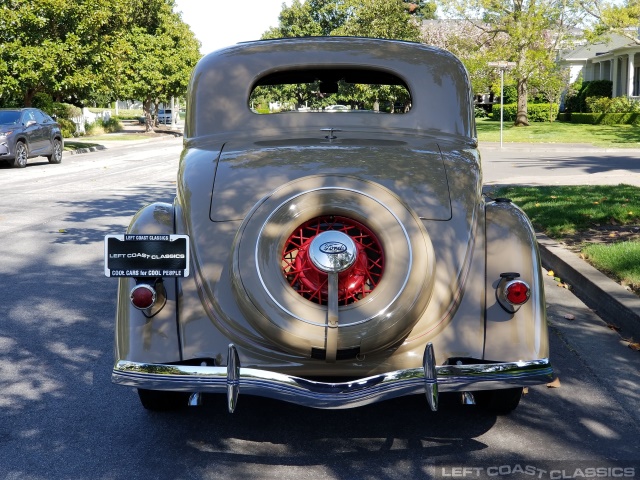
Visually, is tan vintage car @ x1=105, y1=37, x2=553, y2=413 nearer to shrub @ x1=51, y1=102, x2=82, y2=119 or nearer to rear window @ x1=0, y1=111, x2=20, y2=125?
rear window @ x1=0, y1=111, x2=20, y2=125

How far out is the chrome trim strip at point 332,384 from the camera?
347cm

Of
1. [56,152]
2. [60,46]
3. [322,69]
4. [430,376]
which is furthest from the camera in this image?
[60,46]

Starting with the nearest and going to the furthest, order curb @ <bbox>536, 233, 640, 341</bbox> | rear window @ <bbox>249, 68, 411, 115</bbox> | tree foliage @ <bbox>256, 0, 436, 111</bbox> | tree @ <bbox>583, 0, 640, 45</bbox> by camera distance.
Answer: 1. rear window @ <bbox>249, 68, 411, 115</bbox>
2. curb @ <bbox>536, 233, 640, 341</bbox>
3. tree foliage @ <bbox>256, 0, 436, 111</bbox>
4. tree @ <bbox>583, 0, 640, 45</bbox>

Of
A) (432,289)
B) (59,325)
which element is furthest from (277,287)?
(59,325)

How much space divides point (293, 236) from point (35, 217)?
9098 millimetres

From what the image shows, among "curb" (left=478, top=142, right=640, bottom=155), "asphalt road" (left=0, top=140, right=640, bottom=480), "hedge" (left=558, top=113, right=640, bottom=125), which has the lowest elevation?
"asphalt road" (left=0, top=140, right=640, bottom=480)

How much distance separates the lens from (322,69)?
18.0 feet

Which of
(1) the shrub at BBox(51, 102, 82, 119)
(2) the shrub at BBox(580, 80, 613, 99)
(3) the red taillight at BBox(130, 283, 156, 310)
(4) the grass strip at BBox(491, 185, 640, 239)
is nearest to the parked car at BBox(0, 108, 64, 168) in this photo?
(1) the shrub at BBox(51, 102, 82, 119)

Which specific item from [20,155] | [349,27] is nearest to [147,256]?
[20,155]

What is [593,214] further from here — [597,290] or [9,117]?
[9,117]

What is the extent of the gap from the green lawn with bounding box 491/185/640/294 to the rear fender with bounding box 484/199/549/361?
2803mm

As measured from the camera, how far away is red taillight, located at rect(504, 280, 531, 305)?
387 centimetres

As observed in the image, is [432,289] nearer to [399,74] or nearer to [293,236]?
[293,236]

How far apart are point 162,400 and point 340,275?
1.28 m
